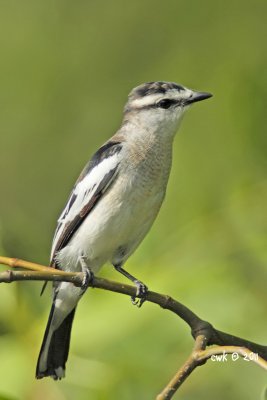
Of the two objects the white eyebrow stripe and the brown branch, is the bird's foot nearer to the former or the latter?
the brown branch

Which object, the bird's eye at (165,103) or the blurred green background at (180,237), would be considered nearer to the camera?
the blurred green background at (180,237)

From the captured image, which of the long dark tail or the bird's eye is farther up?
the bird's eye

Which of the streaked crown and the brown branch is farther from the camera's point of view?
the streaked crown

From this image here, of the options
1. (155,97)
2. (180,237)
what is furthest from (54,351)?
(155,97)

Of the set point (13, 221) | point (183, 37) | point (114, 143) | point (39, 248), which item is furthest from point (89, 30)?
point (39, 248)

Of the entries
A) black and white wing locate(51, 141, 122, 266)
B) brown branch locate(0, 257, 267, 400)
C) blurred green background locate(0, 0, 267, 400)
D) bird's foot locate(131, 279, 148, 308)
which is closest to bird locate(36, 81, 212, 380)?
black and white wing locate(51, 141, 122, 266)

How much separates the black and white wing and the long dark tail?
Answer: 0.36m

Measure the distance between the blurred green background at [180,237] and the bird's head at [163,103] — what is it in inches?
6.2

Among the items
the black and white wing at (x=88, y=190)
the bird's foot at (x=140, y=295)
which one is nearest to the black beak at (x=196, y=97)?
the black and white wing at (x=88, y=190)

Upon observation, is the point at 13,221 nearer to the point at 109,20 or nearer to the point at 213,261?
the point at 109,20

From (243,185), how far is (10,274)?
1407mm

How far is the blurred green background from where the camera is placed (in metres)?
3.10

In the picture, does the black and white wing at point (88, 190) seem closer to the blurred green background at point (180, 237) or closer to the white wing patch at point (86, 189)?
the white wing patch at point (86, 189)

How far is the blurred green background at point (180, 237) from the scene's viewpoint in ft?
10.2
